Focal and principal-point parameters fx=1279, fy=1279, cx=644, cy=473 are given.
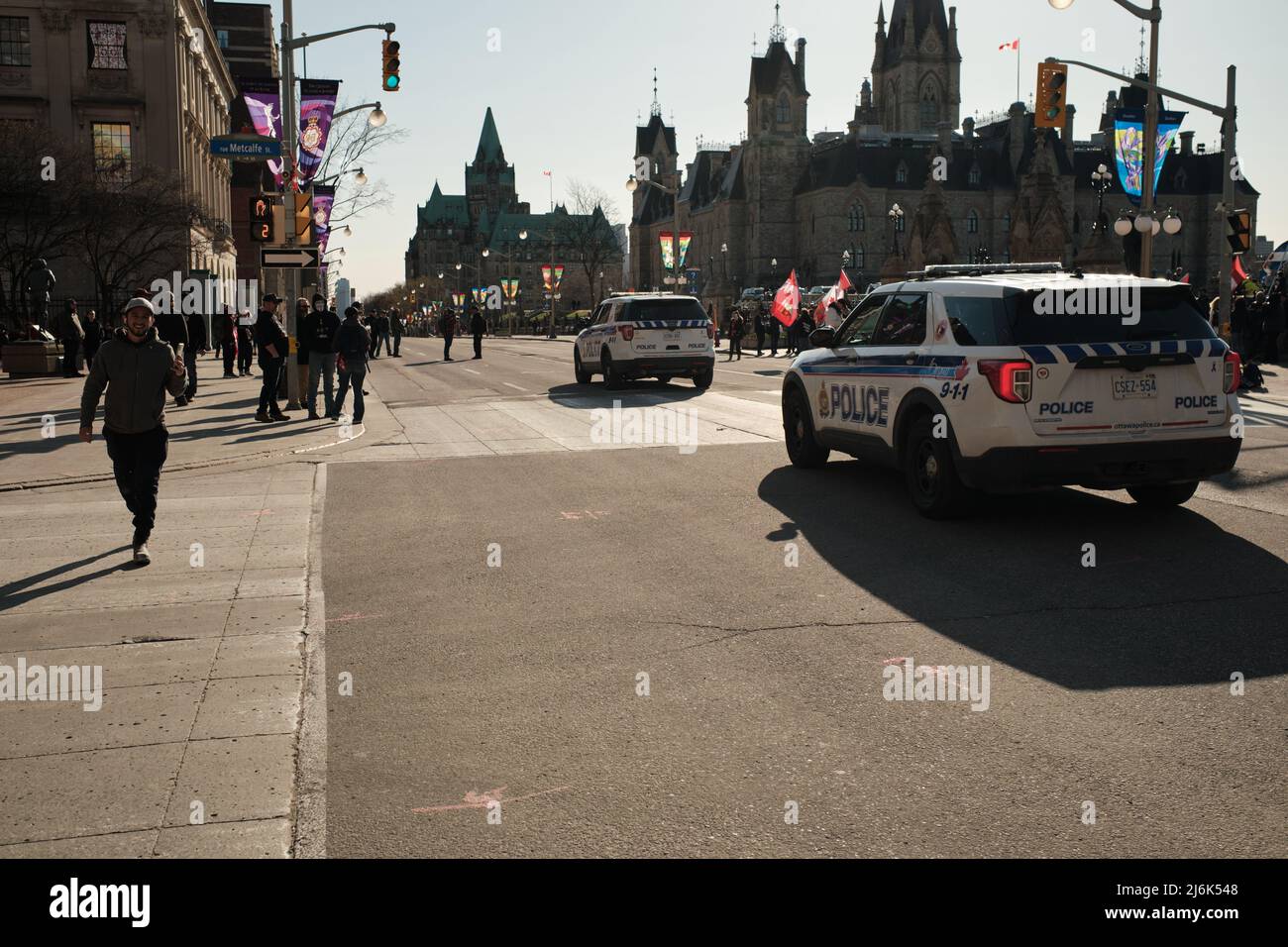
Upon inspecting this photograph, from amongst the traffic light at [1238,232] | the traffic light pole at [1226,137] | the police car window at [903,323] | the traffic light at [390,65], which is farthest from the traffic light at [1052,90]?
the police car window at [903,323]

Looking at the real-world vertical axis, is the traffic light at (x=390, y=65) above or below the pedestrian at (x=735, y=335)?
above

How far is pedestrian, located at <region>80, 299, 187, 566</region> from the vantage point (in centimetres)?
929

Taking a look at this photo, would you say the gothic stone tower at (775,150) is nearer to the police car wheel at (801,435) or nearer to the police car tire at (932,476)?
the police car wheel at (801,435)

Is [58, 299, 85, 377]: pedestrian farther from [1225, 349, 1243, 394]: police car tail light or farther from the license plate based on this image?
[1225, 349, 1243, 394]: police car tail light

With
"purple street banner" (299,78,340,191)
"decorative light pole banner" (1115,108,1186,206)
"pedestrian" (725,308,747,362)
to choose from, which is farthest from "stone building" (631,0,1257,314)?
"purple street banner" (299,78,340,191)

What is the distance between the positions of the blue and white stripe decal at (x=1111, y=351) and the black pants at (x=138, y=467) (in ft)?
21.1

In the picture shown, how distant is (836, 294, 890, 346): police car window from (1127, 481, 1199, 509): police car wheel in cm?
266

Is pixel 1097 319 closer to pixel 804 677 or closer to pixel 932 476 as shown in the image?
pixel 932 476

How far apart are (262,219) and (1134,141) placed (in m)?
23.5

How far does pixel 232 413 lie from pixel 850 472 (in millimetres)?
13131

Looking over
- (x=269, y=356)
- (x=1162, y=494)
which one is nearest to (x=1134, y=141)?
(x=269, y=356)

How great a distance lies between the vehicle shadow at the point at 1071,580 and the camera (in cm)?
627
